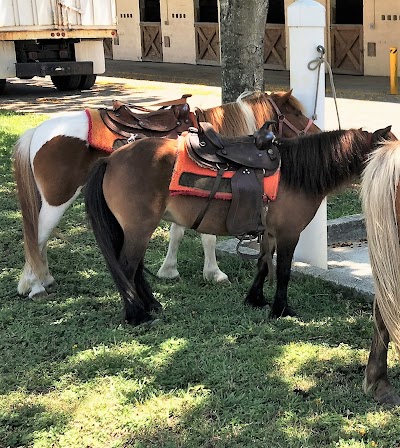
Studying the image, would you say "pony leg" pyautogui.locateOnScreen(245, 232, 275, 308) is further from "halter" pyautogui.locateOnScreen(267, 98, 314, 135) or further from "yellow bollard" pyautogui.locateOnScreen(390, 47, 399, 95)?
"yellow bollard" pyautogui.locateOnScreen(390, 47, 399, 95)

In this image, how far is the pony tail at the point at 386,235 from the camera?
325 centimetres

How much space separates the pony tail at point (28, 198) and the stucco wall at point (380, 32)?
13009 mm

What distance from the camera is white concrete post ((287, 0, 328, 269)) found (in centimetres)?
509

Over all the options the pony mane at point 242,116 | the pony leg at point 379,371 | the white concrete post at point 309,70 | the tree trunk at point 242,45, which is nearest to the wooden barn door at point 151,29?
the tree trunk at point 242,45

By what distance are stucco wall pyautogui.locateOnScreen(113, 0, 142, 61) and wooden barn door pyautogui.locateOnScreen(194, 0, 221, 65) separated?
105 inches

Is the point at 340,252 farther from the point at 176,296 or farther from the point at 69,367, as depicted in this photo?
the point at 69,367

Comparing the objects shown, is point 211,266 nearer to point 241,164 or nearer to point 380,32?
point 241,164

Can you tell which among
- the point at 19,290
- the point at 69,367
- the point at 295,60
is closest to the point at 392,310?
the point at 69,367

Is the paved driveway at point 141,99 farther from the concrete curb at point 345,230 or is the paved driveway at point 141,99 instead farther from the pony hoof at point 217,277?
the pony hoof at point 217,277

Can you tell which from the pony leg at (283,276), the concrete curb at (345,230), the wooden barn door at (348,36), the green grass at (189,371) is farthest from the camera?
the wooden barn door at (348,36)

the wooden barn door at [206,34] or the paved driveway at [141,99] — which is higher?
the wooden barn door at [206,34]

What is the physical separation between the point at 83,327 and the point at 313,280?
66.6 inches

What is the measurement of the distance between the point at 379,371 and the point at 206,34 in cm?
1876

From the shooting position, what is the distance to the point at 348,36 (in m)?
17.4
